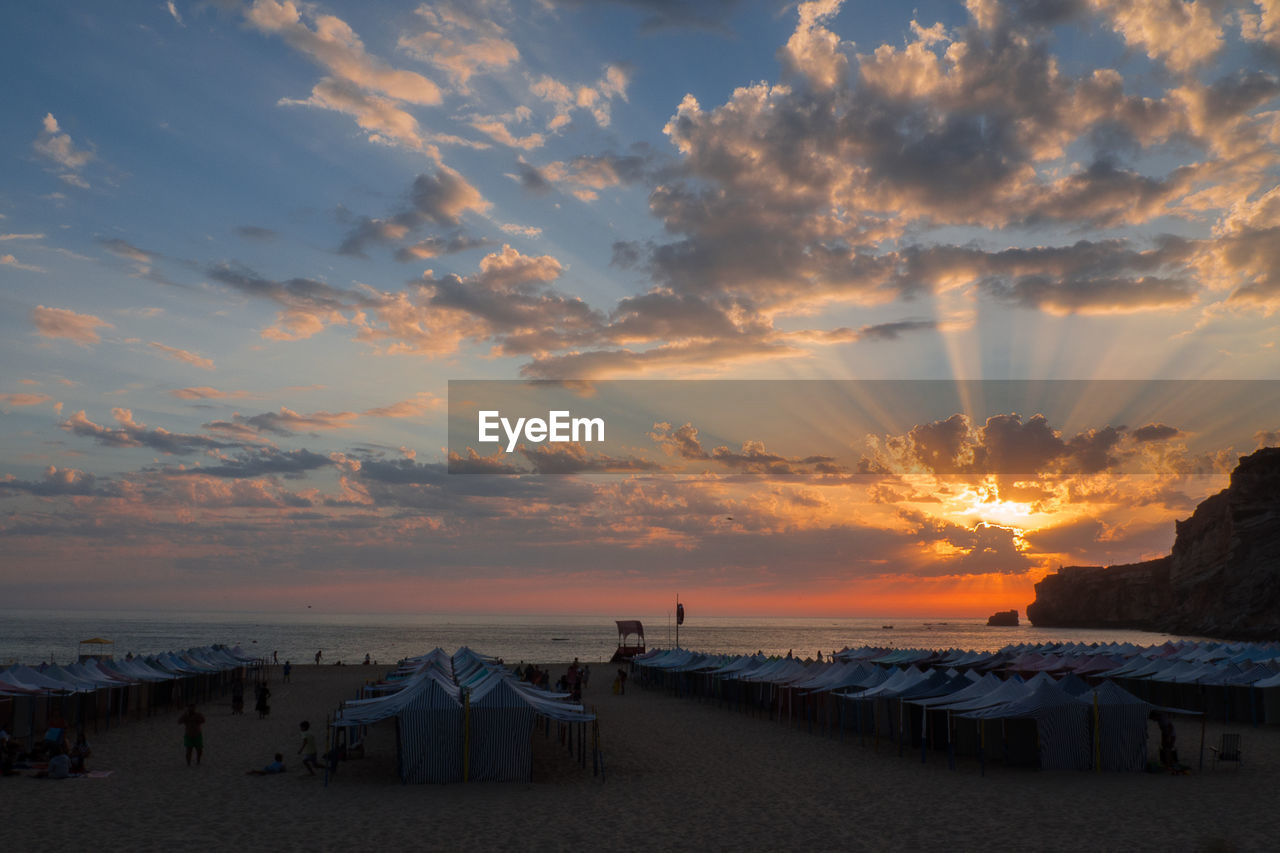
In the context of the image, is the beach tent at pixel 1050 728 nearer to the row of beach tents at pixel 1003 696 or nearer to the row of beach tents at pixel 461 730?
the row of beach tents at pixel 1003 696

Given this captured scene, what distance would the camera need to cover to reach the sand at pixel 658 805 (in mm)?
15617

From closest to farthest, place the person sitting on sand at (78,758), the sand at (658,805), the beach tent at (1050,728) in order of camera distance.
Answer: the sand at (658,805) → the person sitting on sand at (78,758) → the beach tent at (1050,728)

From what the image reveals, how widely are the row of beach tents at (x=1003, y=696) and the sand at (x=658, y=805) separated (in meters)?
Answer: 1.04

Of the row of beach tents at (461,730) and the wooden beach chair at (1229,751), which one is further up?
the row of beach tents at (461,730)

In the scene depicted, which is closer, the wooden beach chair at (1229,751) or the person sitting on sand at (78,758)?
the person sitting on sand at (78,758)

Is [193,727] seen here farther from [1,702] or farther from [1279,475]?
[1279,475]

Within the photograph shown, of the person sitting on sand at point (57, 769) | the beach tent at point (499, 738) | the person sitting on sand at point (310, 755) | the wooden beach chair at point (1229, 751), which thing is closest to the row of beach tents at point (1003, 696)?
the wooden beach chair at point (1229, 751)

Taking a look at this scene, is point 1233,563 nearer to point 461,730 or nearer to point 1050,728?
point 1050,728

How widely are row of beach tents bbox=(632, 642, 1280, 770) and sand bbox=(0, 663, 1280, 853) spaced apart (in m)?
1.04

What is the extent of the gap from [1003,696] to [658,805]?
1049 centimetres

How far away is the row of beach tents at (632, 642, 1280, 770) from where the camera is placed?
76.2ft

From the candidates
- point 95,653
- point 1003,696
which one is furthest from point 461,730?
point 95,653

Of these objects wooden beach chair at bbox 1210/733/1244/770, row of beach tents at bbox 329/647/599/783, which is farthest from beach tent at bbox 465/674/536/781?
wooden beach chair at bbox 1210/733/1244/770

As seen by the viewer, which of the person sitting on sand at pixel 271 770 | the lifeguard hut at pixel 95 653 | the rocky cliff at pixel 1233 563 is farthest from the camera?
the rocky cliff at pixel 1233 563
